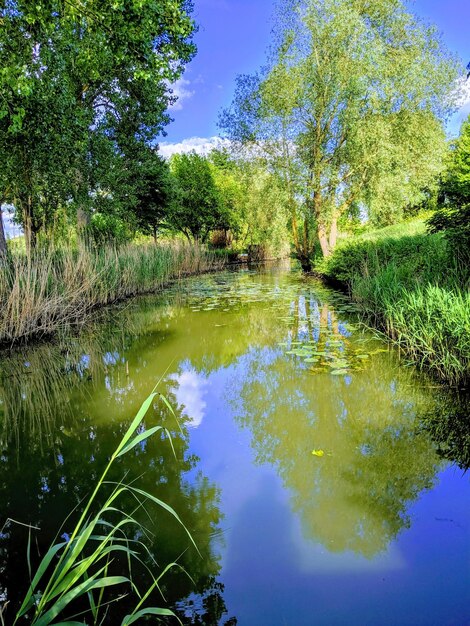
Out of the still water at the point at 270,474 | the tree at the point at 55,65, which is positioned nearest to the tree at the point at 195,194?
the tree at the point at 55,65

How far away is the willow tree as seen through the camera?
12.3m

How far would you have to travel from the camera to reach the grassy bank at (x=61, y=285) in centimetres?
555

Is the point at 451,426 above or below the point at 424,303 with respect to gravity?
below

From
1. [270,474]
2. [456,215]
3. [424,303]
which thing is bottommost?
[270,474]

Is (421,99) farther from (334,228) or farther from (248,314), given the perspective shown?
(248,314)

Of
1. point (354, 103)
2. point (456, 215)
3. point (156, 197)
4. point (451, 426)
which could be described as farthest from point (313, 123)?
point (451, 426)

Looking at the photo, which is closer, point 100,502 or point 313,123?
point 100,502

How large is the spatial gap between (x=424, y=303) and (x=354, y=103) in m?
10.4

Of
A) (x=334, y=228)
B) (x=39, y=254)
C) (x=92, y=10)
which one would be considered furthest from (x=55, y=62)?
(x=334, y=228)

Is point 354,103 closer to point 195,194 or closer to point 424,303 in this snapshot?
point 424,303

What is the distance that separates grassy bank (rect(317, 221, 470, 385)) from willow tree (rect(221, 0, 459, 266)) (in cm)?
494

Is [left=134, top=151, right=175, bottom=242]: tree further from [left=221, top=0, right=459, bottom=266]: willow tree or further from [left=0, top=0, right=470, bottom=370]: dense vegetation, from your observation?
[left=221, top=0, right=459, bottom=266]: willow tree

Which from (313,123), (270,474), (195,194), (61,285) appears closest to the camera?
(270,474)

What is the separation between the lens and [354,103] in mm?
12445
